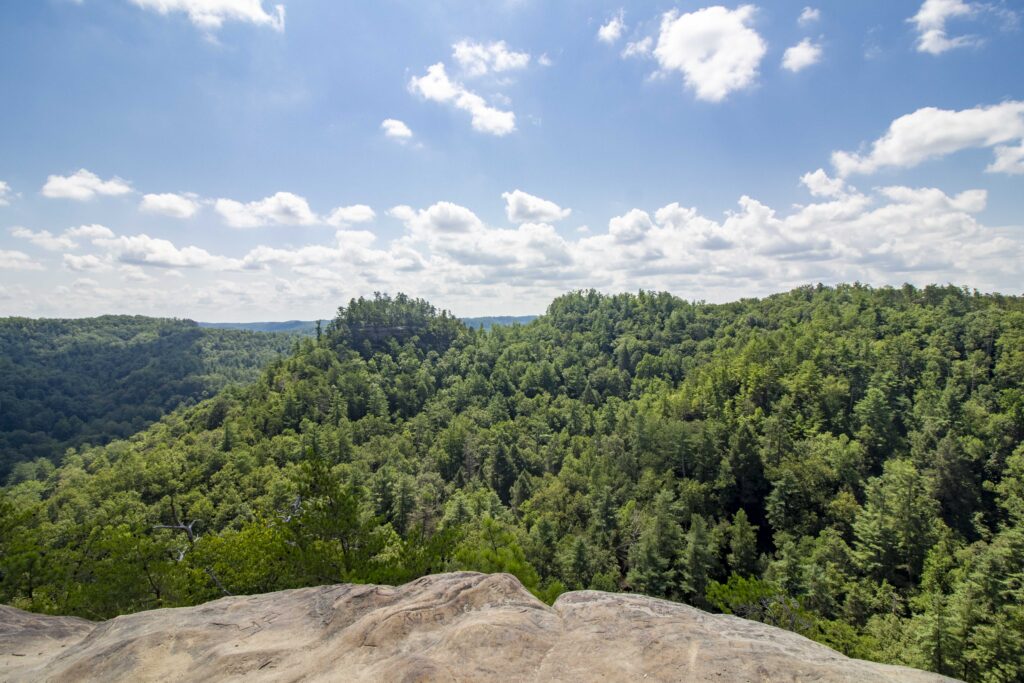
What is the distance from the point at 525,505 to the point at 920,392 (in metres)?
75.1

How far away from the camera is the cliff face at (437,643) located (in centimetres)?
720

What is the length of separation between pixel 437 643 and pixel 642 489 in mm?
69443

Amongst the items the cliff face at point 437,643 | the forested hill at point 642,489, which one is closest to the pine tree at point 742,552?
the forested hill at point 642,489

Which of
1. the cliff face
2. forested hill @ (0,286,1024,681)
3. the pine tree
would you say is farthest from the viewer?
the pine tree

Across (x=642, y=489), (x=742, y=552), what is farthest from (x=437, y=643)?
(x=642, y=489)

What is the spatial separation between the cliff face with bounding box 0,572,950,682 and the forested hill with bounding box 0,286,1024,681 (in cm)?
896

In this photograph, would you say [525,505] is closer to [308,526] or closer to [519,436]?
[519,436]

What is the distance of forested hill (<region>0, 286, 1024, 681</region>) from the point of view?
2197cm

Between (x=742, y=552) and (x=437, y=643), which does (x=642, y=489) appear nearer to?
(x=742, y=552)

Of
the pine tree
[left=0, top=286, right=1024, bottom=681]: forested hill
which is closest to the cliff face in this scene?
[left=0, top=286, right=1024, bottom=681]: forested hill

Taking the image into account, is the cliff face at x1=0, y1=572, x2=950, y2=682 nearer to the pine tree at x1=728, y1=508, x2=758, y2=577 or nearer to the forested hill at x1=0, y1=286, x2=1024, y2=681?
the forested hill at x1=0, y1=286, x2=1024, y2=681

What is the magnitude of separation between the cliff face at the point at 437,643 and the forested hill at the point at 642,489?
8.96 metres

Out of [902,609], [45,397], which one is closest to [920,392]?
[902,609]

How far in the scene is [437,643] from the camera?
27.0ft
